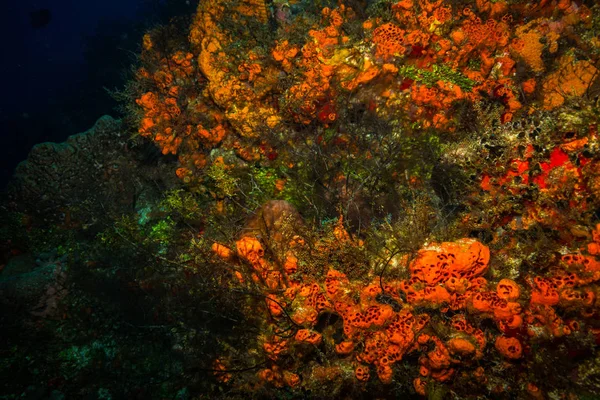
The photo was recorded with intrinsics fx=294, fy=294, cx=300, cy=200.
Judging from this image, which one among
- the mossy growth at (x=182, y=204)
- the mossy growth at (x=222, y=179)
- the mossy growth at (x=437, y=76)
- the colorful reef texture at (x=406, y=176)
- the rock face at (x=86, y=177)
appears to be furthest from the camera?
the rock face at (x=86, y=177)

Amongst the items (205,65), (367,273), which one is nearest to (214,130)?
(205,65)

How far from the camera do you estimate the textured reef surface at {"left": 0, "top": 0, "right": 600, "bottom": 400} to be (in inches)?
117

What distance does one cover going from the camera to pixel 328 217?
478cm

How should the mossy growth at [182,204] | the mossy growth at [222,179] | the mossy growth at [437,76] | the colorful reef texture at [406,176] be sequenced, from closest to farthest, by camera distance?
the colorful reef texture at [406,176] → the mossy growth at [437,76] → the mossy growth at [222,179] → the mossy growth at [182,204]

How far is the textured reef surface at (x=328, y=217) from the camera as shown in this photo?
2967 millimetres

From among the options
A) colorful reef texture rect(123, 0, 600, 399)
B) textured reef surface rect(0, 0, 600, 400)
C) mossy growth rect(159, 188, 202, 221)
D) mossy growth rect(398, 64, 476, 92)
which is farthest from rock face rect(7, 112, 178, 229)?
mossy growth rect(398, 64, 476, 92)

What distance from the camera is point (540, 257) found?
10.1 feet

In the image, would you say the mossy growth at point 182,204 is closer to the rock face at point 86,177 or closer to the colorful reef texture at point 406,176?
the colorful reef texture at point 406,176

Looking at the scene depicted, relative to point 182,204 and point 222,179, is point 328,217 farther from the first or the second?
point 182,204

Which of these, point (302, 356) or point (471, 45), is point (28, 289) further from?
point (471, 45)

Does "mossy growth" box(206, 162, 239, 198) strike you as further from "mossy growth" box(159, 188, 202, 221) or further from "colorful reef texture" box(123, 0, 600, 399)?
"mossy growth" box(159, 188, 202, 221)

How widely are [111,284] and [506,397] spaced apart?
6827 millimetres

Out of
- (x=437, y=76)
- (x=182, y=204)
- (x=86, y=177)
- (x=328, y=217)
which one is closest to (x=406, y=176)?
(x=328, y=217)

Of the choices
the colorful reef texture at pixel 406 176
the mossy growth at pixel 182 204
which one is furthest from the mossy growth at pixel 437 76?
the mossy growth at pixel 182 204
